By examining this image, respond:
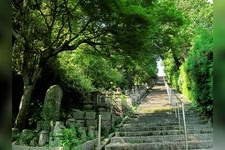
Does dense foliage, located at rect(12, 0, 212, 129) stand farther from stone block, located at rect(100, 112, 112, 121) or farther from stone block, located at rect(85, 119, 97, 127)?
stone block, located at rect(85, 119, 97, 127)

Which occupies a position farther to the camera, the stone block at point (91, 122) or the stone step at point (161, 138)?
the stone block at point (91, 122)

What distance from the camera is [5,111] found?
2.41 ft

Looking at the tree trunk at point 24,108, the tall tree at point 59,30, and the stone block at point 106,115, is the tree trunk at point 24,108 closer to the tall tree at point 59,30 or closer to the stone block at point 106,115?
the tall tree at point 59,30

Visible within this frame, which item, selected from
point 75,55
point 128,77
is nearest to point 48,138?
point 75,55

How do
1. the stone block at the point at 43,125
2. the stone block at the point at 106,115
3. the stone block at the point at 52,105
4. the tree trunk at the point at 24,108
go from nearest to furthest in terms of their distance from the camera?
the stone block at the point at 43,125, the stone block at the point at 52,105, the tree trunk at the point at 24,108, the stone block at the point at 106,115

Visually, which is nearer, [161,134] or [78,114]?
[161,134]

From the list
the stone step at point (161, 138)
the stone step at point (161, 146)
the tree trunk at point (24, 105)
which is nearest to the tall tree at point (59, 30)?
the tree trunk at point (24, 105)

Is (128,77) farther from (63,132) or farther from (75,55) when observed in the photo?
(63,132)

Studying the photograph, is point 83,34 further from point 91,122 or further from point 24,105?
point 24,105

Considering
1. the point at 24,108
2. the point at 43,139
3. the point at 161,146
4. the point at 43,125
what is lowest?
the point at 161,146

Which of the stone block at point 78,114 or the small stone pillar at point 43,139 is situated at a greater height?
the stone block at point 78,114

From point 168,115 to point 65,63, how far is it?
12.5ft

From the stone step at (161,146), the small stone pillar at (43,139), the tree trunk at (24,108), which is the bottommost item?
the stone step at (161,146)

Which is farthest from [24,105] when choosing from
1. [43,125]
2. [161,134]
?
[161,134]
